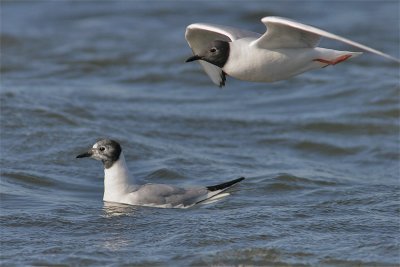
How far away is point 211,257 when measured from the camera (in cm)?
799

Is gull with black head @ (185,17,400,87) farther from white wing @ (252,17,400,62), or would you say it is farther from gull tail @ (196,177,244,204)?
gull tail @ (196,177,244,204)

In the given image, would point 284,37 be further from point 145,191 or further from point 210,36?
point 145,191

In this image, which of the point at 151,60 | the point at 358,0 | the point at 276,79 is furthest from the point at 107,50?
the point at 276,79

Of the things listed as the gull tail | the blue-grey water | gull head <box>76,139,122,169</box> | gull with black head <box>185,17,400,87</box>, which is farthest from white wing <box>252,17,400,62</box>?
gull head <box>76,139,122,169</box>

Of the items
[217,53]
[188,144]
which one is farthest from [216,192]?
[188,144]

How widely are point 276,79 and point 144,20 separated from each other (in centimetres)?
1408

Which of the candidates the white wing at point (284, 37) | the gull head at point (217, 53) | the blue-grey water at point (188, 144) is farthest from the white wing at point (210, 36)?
the blue-grey water at point (188, 144)

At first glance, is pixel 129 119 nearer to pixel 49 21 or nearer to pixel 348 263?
pixel 348 263

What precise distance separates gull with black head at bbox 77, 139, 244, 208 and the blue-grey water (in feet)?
0.46

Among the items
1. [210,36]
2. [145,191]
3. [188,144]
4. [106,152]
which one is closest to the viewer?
[210,36]

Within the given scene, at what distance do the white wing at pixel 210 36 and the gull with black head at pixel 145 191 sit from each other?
3.72 ft

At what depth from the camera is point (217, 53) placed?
8.77m

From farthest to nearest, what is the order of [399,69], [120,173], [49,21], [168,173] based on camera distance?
[49,21] → [399,69] → [168,173] → [120,173]

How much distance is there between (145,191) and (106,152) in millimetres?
731
